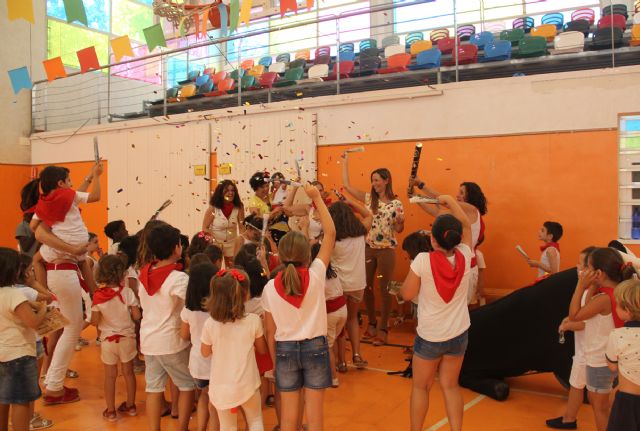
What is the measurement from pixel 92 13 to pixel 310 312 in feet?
38.6

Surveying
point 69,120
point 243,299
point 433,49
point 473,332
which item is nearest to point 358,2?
point 433,49

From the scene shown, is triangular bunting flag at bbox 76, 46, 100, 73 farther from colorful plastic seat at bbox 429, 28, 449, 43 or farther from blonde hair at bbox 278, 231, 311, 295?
blonde hair at bbox 278, 231, 311, 295

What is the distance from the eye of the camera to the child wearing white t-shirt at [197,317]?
10.3 feet

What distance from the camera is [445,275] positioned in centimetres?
315

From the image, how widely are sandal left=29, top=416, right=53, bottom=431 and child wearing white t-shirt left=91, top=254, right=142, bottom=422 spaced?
14.7 inches

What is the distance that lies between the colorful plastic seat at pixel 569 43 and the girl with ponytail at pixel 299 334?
18.4 ft

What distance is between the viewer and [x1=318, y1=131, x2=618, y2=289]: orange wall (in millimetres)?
5734

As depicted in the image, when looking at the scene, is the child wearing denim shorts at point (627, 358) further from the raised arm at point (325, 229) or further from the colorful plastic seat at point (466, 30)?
the colorful plastic seat at point (466, 30)

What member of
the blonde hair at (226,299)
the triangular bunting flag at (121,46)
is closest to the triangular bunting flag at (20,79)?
the triangular bunting flag at (121,46)

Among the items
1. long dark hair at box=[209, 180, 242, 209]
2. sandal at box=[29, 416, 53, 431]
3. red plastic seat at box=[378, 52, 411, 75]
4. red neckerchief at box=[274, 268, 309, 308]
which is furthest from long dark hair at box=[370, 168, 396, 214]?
sandal at box=[29, 416, 53, 431]

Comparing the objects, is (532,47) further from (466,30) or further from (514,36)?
(466,30)

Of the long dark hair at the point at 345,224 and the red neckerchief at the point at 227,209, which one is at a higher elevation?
the red neckerchief at the point at 227,209

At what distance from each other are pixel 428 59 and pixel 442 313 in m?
5.30

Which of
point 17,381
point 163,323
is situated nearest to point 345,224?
point 163,323
